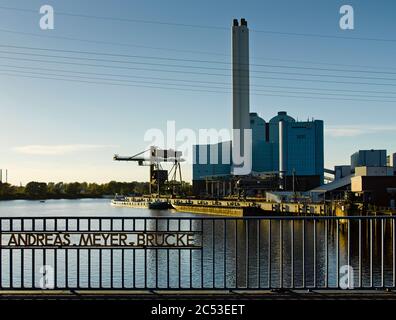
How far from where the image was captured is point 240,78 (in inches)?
5305

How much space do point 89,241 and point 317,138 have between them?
533 feet

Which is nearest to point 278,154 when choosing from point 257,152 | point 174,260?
point 257,152

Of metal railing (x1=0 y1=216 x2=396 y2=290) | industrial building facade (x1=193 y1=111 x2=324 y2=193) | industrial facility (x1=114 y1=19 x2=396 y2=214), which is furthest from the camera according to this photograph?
industrial building facade (x1=193 y1=111 x2=324 y2=193)

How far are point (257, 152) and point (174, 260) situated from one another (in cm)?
14195

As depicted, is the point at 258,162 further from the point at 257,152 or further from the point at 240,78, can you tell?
the point at 240,78

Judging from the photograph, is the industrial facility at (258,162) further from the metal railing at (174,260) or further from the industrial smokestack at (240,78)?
the metal railing at (174,260)

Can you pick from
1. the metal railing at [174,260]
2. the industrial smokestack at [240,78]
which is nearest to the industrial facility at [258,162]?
the industrial smokestack at [240,78]

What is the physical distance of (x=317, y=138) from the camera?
16750 centimetres

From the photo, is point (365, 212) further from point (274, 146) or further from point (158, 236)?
point (274, 146)

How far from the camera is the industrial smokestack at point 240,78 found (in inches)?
5305

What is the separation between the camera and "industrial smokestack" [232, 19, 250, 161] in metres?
135

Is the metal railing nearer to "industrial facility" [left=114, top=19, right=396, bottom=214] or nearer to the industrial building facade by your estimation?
"industrial facility" [left=114, top=19, right=396, bottom=214]

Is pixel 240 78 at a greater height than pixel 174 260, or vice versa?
pixel 240 78

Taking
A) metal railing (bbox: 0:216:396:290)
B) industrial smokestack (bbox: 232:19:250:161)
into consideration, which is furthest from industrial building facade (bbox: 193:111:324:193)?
metal railing (bbox: 0:216:396:290)
